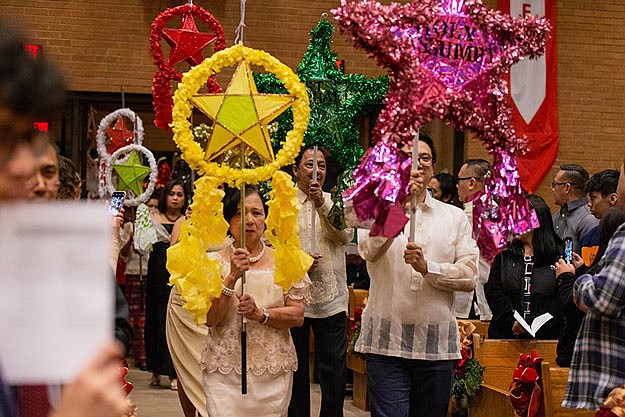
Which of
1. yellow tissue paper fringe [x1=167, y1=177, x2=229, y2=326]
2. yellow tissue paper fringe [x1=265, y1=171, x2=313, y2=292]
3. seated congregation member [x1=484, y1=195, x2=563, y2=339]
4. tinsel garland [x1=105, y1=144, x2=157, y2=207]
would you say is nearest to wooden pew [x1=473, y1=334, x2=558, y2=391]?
seated congregation member [x1=484, y1=195, x2=563, y2=339]

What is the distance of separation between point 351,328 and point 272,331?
128 inches

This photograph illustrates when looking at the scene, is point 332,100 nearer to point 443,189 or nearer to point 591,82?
point 443,189

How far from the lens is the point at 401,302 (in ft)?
14.8

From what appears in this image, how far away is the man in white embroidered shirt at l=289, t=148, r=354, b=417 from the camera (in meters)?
6.09

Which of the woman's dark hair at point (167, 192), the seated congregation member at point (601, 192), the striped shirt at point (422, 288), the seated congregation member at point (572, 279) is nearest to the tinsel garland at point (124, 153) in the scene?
the woman's dark hair at point (167, 192)

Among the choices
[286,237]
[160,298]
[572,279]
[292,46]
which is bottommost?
[160,298]

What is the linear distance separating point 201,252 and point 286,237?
0.39 metres

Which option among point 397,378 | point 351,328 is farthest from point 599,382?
point 351,328

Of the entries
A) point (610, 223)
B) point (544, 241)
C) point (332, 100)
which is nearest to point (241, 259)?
point (610, 223)

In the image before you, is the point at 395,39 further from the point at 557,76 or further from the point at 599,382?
the point at 557,76

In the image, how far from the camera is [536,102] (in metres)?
11.9

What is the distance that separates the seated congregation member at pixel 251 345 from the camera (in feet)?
15.5

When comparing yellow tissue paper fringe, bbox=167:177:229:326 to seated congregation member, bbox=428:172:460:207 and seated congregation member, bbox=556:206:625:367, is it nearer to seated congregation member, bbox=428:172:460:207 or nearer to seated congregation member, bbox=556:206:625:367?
seated congregation member, bbox=556:206:625:367

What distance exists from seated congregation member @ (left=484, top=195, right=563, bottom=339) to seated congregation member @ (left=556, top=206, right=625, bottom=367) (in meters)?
0.79
